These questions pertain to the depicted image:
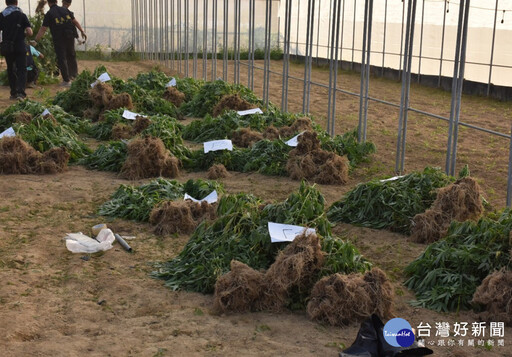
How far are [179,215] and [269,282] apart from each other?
6.05 feet

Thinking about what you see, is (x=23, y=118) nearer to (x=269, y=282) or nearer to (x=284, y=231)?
(x=284, y=231)

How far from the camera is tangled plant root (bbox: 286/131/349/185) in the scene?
319 inches

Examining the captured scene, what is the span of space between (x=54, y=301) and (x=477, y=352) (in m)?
2.77

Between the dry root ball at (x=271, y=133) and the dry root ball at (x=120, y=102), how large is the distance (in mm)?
3170

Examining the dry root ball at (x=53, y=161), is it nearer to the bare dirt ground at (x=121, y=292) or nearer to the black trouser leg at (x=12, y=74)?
the bare dirt ground at (x=121, y=292)

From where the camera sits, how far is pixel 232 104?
12031 mm

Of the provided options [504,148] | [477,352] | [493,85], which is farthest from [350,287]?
[493,85]

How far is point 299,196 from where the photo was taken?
5418 mm

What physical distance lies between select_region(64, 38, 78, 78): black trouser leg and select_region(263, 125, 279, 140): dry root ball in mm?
8347

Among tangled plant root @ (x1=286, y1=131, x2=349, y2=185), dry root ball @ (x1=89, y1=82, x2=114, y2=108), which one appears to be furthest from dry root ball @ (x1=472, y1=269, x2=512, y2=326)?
dry root ball @ (x1=89, y1=82, x2=114, y2=108)

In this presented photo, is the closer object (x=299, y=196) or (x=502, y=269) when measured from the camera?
(x=502, y=269)

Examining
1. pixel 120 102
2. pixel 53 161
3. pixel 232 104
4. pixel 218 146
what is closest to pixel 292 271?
pixel 218 146

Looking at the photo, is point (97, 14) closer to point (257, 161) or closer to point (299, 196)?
point (257, 161)

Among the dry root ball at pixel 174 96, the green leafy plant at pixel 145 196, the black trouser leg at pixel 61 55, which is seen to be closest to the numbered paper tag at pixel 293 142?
the green leafy plant at pixel 145 196
